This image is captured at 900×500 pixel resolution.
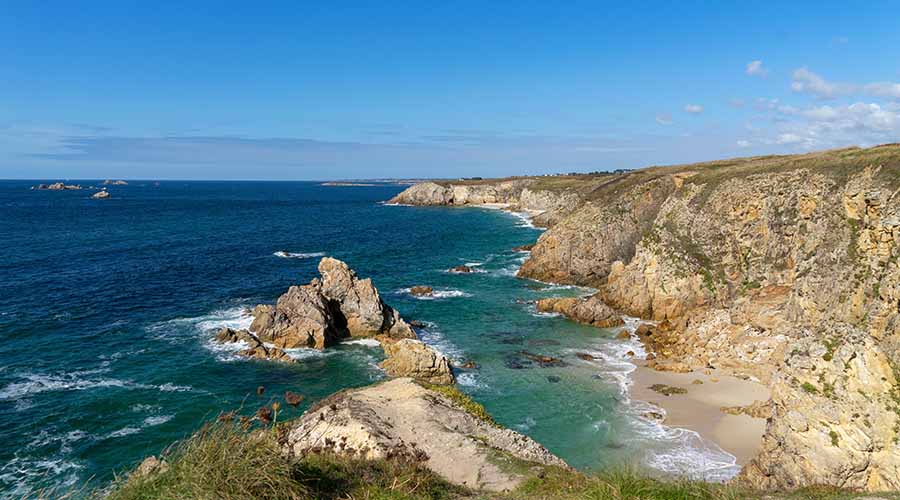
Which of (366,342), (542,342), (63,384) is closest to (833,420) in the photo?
(542,342)

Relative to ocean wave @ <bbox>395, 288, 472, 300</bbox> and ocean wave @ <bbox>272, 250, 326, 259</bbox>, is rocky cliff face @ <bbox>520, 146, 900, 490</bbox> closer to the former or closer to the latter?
ocean wave @ <bbox>395, 288, 472, 300</bbox>

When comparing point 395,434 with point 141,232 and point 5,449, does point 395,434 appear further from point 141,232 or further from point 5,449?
point 141,232

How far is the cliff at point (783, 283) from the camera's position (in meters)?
20.9

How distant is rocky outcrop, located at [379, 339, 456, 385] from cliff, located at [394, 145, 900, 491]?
57.9ft

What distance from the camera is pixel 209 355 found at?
4116cm

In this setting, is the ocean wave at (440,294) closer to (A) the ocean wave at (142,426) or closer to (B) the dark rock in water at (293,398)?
(B) the dark rock in water at (293,398)

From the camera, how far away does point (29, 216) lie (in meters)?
131

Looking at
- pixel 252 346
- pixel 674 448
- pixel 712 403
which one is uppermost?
pixel 252 346

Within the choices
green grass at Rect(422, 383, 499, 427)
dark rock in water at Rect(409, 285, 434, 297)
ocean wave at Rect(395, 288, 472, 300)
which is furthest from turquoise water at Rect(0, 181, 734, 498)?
green grass at Rect(422, 383, 499, 427)

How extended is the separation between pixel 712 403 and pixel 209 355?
119ft

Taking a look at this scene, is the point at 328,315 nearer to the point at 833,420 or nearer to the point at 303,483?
the point at 303,483

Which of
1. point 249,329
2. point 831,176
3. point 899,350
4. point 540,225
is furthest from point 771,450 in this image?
point 540,225

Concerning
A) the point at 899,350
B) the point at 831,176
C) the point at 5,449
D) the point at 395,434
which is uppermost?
the point at 831,176

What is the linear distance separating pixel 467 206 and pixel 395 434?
572 ft
